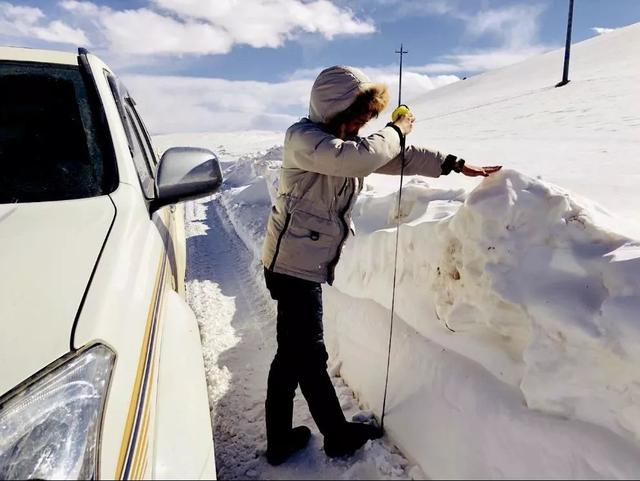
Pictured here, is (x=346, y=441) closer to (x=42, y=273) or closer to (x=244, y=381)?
(x=244, y=381)

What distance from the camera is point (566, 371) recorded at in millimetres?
1890

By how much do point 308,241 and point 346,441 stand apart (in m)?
0.98

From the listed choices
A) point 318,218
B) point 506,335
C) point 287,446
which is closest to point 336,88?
point 318,218

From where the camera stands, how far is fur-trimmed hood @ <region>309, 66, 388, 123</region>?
197cm

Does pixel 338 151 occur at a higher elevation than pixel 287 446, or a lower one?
higher

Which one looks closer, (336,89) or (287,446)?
(336,89)

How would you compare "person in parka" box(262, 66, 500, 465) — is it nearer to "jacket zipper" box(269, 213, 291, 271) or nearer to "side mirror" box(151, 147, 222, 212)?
"jacket zipper" box(269, 213, 291, 271)

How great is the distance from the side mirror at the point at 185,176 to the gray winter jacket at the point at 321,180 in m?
0.33

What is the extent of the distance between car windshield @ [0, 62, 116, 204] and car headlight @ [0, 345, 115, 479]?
95 cm

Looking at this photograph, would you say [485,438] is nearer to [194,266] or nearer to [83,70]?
[83,70]

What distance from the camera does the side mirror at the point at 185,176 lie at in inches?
82.7

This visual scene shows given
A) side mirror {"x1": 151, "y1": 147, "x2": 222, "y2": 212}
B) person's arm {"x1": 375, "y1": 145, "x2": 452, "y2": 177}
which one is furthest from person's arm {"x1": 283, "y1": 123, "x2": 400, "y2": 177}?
side mirror {"x1": 151, "y1": 147, "x2": 222, "y2": 212}

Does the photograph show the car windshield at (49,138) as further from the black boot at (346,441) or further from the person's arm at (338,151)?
the black boot at (346,441)

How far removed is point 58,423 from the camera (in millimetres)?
1089
